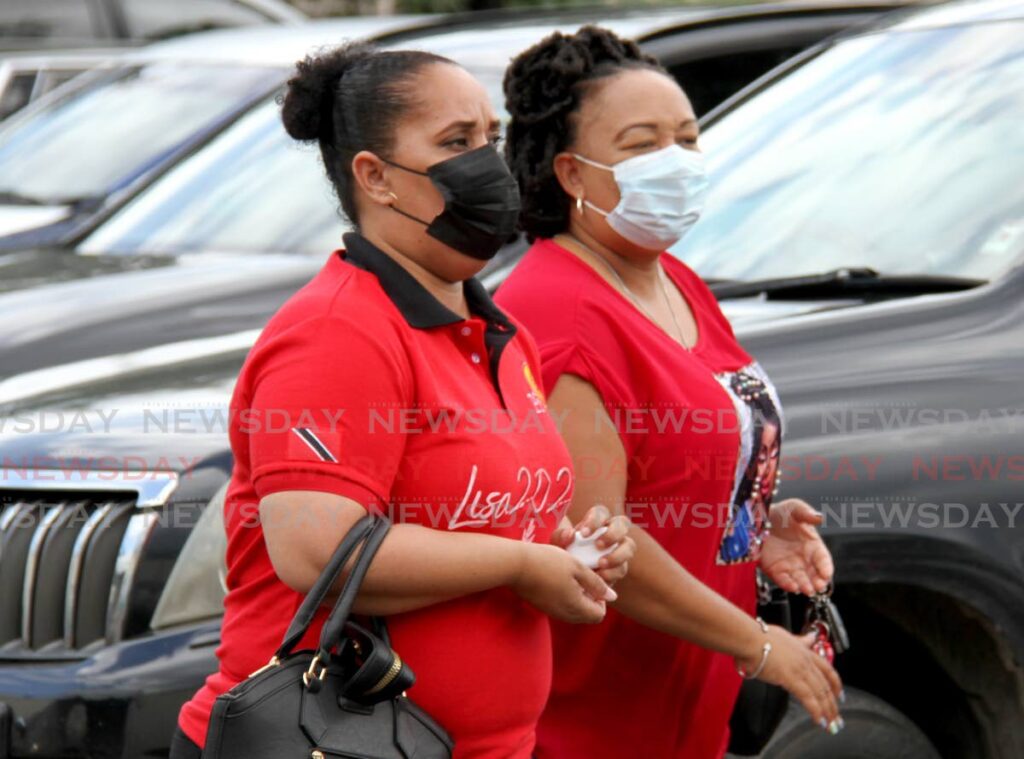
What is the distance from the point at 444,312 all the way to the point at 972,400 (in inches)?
53.3

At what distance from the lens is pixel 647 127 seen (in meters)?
3.00

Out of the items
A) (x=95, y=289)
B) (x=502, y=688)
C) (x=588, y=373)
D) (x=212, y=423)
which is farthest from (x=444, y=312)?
(x=95, y=289)

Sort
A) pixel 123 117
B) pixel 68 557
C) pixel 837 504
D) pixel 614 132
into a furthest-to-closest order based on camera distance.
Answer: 1. pixel 123 117
2. pixel 68 557
3. pixel 837 504
4. pixel 614 132

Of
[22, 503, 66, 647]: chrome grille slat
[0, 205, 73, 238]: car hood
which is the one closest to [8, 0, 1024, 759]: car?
[22, 503, 66, 647]: chrome grille slat

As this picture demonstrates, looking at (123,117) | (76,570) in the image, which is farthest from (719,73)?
(76,570)

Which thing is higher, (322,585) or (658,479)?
(322,585)

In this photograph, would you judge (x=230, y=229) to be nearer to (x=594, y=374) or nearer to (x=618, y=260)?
(x=618, y=260)

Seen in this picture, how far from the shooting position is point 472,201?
252 centimetres

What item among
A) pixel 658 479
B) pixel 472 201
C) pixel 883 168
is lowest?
pixel 883 168

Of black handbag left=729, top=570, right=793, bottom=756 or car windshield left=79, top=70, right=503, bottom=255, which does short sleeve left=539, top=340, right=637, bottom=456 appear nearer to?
black handbag left=729, top=570, right=793, bottom=756

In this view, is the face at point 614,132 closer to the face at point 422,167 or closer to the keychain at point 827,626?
the face at point 422,167

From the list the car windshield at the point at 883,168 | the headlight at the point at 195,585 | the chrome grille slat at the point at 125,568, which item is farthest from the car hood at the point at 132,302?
the car windshield at the point at 883,168

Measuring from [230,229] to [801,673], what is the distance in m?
3.25

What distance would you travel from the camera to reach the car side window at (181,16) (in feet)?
36.8
